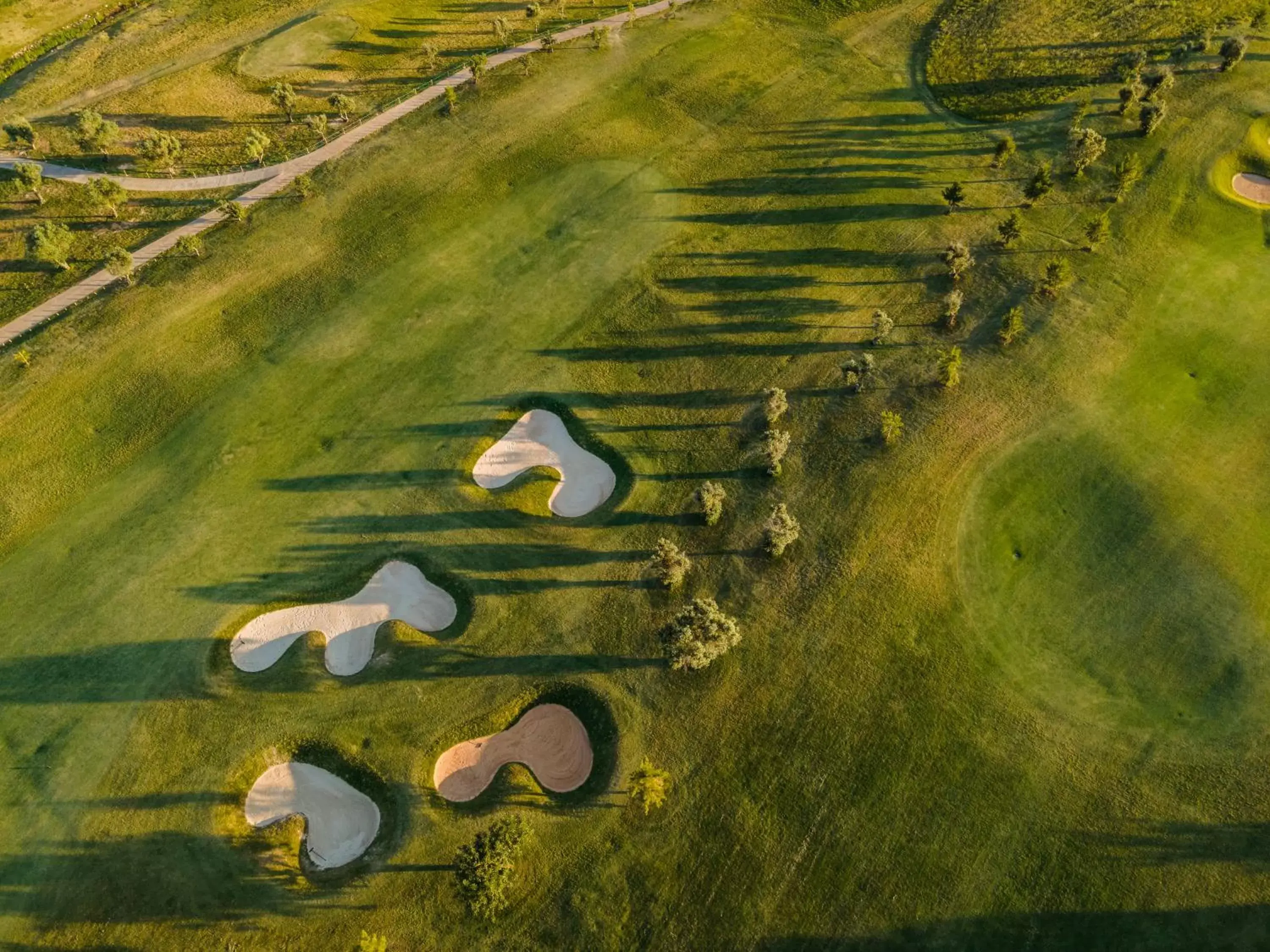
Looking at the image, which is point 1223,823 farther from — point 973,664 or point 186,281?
point 186,281

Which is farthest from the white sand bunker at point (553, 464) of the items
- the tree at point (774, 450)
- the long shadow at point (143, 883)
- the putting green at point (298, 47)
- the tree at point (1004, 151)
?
the putting green at point (298, 47)

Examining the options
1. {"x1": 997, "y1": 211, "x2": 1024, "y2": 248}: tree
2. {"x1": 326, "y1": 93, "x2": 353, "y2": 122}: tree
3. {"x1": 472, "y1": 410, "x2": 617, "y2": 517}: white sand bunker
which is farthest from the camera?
{"x1": 326, "y1": 93, "x2": 353, "y2": 122}: tree

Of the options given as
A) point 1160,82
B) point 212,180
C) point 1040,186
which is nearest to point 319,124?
Answer: point 212,180

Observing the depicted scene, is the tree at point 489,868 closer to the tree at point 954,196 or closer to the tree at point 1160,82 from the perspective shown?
the tree at point 954,196

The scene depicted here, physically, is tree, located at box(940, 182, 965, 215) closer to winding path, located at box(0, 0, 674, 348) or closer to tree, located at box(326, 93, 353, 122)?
winding path, located at box(0, 0, 674, 348)

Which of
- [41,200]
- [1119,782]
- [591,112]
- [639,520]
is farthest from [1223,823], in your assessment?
[41,200]

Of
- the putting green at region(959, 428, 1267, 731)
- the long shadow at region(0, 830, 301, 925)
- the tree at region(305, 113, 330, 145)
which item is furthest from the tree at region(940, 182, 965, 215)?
the long shadow at region(0, 830, 301, 925)
